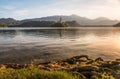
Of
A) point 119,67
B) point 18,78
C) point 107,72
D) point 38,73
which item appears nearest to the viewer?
point 18,78

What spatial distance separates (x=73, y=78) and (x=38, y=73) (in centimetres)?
210

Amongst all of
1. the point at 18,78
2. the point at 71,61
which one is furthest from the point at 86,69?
the point at 71,61

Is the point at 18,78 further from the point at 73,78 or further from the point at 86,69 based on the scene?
the point at 86,69

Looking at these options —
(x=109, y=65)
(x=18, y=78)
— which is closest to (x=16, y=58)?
(x=109, y=65)

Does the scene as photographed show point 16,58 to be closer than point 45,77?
No

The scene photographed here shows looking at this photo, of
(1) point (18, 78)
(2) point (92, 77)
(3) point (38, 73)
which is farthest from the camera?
(2) point (92, 77)

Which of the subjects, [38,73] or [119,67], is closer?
[38,73]

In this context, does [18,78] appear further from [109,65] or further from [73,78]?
[109,65]

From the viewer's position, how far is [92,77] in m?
13.4

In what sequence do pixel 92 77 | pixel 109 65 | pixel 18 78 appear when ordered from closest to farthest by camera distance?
pixel 18 78, pixel 92 77, pixel 109 65

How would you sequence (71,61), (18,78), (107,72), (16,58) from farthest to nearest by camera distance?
(16,58) < (71,61) < (107,72) < (18,78)

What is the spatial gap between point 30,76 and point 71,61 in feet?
44.4

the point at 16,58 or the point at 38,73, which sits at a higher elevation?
the point at 38,73

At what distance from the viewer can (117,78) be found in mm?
13992
